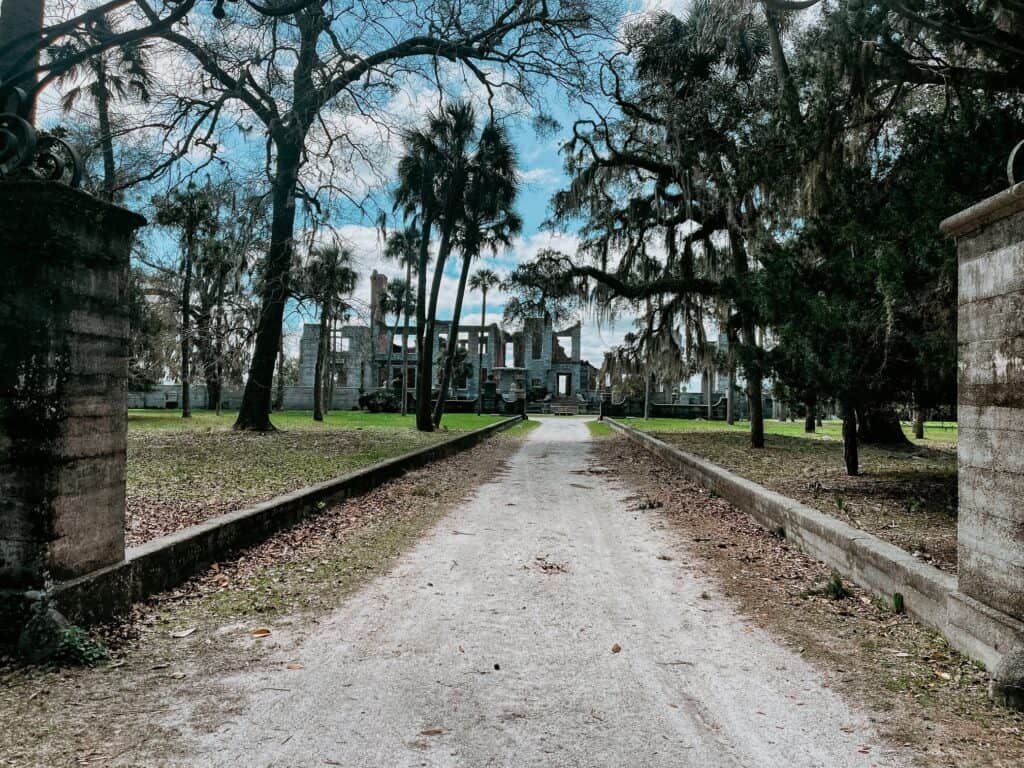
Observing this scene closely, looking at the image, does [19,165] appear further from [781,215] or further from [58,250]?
[781,215]

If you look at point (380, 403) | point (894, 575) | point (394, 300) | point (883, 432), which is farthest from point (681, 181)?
point (394, 300)

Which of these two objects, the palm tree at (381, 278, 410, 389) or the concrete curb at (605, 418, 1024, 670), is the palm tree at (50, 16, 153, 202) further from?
the palm tree at (381, 278, 410, 389)

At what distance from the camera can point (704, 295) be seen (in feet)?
53.6

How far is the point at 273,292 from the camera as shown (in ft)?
47.2

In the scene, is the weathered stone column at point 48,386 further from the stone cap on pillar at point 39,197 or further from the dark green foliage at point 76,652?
the dark green foliage at point 76,652

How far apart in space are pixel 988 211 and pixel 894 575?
2.07m

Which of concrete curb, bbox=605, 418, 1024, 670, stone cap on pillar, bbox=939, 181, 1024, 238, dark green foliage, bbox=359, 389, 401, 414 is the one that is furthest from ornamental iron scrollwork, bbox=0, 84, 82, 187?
dark green foliage, bbox=359, 389, 401, 414

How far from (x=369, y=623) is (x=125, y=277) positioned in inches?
86.8

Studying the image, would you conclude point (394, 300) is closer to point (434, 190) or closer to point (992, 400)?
point (434, 190)

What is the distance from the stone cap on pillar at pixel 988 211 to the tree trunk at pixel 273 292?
10.9m

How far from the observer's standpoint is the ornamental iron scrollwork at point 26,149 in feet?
10.3

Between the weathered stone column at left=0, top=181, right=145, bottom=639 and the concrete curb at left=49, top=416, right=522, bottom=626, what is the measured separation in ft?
0.36

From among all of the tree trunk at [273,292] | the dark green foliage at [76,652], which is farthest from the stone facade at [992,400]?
the tree trunk at [273,292]

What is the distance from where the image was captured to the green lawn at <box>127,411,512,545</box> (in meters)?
5.94
